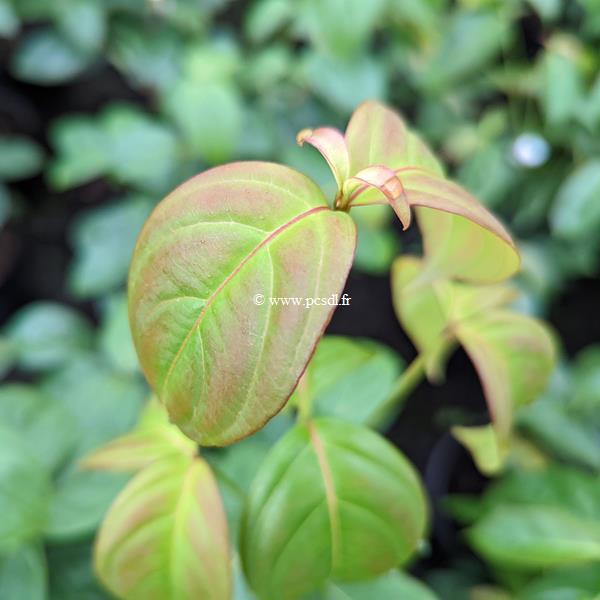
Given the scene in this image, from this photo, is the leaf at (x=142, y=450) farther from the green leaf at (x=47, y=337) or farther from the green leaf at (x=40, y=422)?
the green leaf at (x=47, y=337)

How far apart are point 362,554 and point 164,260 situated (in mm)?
215

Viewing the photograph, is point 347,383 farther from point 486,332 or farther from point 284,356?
point 284,356

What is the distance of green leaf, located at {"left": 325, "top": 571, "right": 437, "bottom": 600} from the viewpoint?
17.7 inches

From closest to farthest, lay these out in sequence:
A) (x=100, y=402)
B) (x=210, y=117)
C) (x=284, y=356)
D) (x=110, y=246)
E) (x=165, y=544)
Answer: (x=284, y=356) → (x=165, y=544) → (x=100, y=402) → (x=210, y=117) → (x=110, y=246)

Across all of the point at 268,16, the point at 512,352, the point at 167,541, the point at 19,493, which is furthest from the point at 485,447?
the point at 268,16

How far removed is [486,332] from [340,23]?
0.53 metres

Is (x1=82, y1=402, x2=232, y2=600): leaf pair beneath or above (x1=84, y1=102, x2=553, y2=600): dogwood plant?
beneath

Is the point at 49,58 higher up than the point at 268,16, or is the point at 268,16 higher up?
the point at 268,16

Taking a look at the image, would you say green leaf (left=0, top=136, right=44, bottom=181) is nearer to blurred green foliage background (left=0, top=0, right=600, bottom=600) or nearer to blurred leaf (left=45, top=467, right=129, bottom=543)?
blurred green foliage background (left=0, top=0, right=600, bottom=600)

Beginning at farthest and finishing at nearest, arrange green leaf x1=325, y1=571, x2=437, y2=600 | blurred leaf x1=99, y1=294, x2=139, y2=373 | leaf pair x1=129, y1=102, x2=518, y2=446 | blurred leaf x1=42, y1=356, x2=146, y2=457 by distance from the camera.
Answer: blurred leaf x1=99, y1=294, x2=139, y2=373
blurred leaf x1=42, y1=356, x2=146, y2=457
green leaf x1=325, y1=571, x2=437, y2=600
leaf pair x1=129, y1=102, x2=518, y2=446

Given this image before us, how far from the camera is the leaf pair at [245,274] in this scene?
9.8 inches

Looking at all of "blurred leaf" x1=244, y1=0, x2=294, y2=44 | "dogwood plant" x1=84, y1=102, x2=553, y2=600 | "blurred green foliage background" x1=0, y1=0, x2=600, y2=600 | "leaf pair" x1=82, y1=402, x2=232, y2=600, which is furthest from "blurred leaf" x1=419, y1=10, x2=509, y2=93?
"leaf pair" x1=82, y1=402, x2=232, y2=600

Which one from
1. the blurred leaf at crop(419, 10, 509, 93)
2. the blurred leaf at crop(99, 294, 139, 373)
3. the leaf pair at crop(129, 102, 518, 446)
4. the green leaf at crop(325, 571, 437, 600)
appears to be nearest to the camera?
the leaf pair at crop(129, 102, 518, 446)

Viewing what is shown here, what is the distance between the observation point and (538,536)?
0.50m
